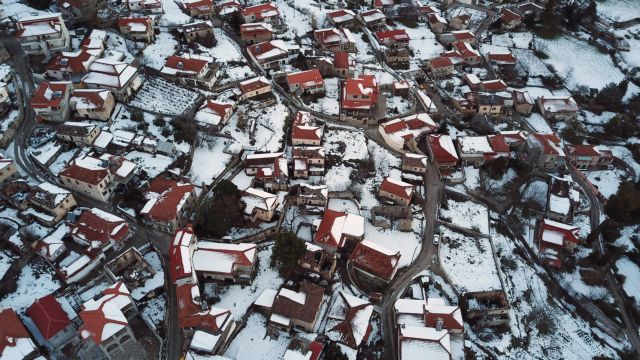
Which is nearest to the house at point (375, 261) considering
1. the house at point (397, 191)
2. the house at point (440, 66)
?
the house at point (397, 191)

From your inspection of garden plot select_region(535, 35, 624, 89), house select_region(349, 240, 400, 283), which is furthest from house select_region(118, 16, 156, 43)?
garden plot select_region(535, 35, 624, 89)

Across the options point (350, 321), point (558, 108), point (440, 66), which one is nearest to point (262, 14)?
point (440, 66)

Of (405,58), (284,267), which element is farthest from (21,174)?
(405,58)

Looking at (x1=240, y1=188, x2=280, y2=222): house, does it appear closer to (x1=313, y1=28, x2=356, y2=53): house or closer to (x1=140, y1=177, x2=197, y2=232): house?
(x1=140, y1=177, x2=197, y2=232): house

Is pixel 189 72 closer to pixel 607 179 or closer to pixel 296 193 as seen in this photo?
pixel 296 193

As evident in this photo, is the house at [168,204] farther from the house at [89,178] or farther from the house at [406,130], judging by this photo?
the house at [406,130]

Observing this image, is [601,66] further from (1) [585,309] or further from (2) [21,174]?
(2) [21,174]

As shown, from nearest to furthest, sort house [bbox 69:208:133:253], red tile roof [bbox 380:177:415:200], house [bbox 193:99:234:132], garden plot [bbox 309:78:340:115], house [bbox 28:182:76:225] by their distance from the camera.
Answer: house [bbox 69:208:133:253], house [bbox 28:182:76:225], red tile roof [bbox 380:177:415:200], house [bbox 193:99:234:132], garden plot [bbox 309:78:340:115]
